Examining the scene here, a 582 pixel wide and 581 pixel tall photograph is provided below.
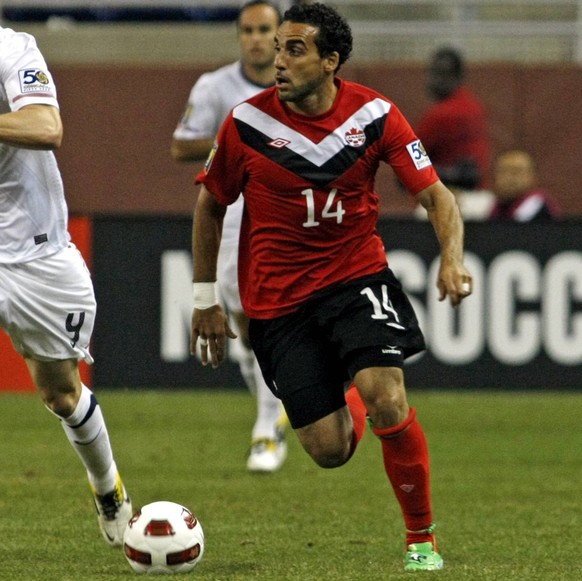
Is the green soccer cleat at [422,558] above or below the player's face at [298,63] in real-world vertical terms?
below

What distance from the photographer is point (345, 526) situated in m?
7.14

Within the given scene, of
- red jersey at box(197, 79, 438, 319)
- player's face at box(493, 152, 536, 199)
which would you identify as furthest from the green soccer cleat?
player's face at box(493, 152, 536, 199)

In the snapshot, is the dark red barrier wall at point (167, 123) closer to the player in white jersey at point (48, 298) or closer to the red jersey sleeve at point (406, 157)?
the player in white jersey at point (48, 298)

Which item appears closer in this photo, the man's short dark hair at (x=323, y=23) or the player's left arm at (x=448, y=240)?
the player's left arm at (x=448, y=240)

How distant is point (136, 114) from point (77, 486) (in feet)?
28.3

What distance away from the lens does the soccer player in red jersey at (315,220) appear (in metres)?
6.15

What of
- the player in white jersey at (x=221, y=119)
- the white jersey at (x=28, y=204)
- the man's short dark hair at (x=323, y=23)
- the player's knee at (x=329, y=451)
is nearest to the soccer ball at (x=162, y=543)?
the player's knee at (x=329, y=451)

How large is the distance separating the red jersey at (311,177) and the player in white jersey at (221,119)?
100 inches

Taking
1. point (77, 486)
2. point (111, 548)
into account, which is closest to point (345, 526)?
point (111, 548)

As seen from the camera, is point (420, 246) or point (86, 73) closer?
point (420, 246)

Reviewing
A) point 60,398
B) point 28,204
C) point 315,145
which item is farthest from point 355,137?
point 60,398

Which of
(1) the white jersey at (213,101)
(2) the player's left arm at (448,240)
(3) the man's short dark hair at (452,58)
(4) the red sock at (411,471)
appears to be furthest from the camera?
(3) the man's short dark hair at (452,58)

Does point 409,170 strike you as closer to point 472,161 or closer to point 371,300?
point 371,300

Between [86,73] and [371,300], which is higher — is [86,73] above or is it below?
below
